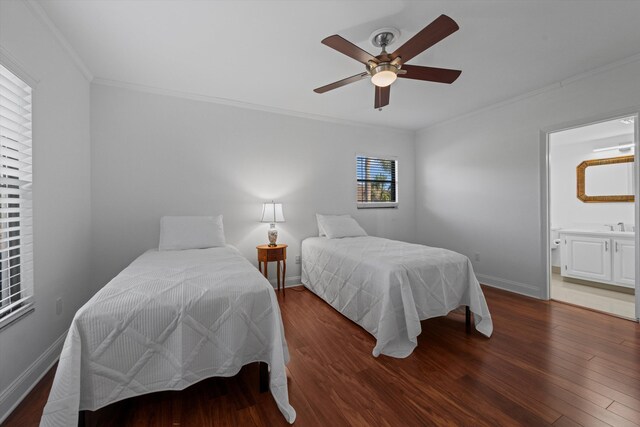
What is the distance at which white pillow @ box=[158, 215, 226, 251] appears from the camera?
9.10 feet

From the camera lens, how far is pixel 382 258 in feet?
7.78

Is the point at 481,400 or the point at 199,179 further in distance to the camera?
the point at 199,179

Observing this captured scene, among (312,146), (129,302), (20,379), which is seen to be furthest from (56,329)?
(312,146)

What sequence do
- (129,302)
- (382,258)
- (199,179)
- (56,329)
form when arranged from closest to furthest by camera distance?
1. (129,302)
2. (56,329)
3. (382,258)
4. (199,179)

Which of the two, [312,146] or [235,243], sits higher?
[312,146]

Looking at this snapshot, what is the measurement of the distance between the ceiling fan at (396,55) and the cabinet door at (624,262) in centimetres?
345

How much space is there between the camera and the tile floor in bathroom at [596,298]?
114 inches

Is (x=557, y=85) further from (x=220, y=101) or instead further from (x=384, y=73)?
(x=220, y=101)

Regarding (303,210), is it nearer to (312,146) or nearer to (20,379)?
(312,146)

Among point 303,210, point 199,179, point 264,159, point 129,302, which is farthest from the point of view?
point 303,210

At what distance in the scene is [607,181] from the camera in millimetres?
4129

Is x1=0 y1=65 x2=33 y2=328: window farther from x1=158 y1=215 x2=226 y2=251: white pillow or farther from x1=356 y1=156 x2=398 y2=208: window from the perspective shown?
x1=356 y1=156 x2=398 y2=208: window

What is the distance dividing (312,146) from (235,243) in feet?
5.93

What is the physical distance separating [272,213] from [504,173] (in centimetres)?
316
